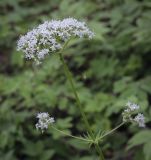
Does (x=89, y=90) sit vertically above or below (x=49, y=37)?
above

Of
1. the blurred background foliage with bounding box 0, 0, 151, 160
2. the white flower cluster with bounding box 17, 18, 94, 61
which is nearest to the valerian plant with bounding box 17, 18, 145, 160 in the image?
the white flower cluster with bounding box 17, 18, 94, 61

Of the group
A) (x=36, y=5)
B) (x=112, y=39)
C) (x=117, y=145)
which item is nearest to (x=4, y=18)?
(x=36, y=5)

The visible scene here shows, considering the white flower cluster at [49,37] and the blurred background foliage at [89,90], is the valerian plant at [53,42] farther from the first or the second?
the blurred background foliage at [89,90]

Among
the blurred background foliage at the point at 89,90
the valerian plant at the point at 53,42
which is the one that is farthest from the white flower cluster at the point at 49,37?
the blurred background foliage at the point at 89,90

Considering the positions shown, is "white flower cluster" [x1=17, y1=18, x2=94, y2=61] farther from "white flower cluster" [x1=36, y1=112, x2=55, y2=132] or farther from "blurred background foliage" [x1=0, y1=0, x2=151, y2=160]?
"blurred background foliage" [x1=0, y1=0, x2=151, y2=160]

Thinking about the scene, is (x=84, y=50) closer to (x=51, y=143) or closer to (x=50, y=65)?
(x=50, y=65)

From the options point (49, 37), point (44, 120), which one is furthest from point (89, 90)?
point (49, 37)

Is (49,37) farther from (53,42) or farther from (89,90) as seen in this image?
(89,90)

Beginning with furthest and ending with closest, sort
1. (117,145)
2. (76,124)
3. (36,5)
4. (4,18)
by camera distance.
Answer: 1. (36,5)
2. (4,18)
3. (76,124)
4. (117,145)
